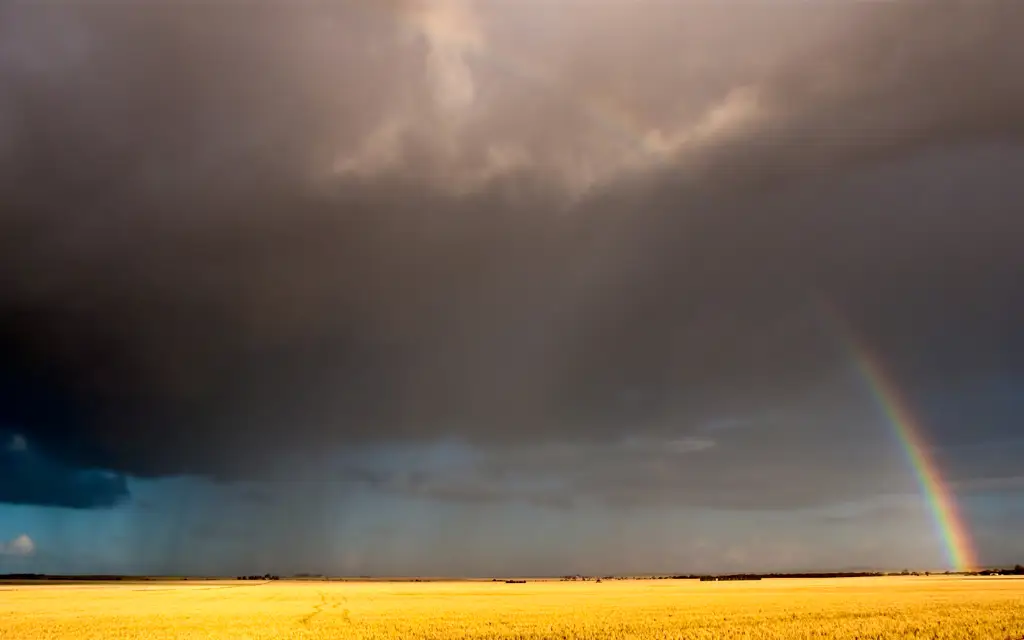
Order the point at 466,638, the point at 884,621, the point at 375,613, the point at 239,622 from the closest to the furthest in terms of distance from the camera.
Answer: the point at 466,638
the point at 884,621
the point at 239,622
the point at 375,613

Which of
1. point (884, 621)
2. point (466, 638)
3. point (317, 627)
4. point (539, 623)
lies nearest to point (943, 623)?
point (884, 621)

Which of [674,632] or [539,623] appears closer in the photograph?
[674,632]

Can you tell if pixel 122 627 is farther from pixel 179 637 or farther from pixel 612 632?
pixel 612 632

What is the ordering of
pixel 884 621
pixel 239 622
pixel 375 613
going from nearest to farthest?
pixel 884 621 < pixel 239 622 < pixel 375 613

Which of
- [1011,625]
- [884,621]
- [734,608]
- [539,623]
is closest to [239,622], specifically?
[539,623]

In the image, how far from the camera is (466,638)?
37.9m

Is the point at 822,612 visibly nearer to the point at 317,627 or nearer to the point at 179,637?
the point at 317,627

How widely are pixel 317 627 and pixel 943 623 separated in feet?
117

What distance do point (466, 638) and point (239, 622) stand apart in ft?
68.7

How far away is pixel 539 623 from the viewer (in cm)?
4578

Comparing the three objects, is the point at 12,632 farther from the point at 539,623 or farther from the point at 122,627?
the point at 539,623

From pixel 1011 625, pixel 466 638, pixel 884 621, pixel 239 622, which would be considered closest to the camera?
pixel 466 638

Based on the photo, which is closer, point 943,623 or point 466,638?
point 466,638

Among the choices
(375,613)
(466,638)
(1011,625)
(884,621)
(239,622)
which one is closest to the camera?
(466,638)
